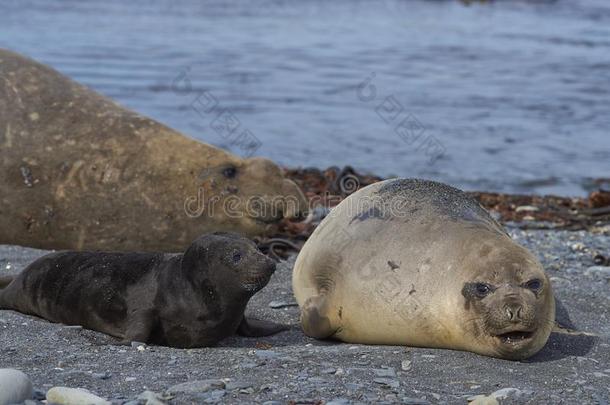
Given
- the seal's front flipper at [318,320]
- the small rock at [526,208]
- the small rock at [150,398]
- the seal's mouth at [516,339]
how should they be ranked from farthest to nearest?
the small rock at [526,208] → the seal's front flipper at [318,320] → the seal's mouth at [516,339] → the small rock at [150,398]

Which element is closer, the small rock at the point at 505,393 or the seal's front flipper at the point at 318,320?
the small rock at the point at 505,393

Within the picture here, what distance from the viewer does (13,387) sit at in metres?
3.34

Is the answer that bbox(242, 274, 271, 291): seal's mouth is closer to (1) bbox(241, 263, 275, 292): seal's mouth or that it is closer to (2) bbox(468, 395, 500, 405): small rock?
(1) bbox(241, 263, 275, 292): seal's mouth

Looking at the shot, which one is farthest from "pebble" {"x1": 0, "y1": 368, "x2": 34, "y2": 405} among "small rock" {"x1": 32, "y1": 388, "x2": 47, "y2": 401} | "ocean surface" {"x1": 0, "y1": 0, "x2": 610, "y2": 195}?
"ocean surface" {"x1": 0, "y1": 0, "x2": 610, "y2": 195}

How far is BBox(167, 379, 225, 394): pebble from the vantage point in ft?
11.9

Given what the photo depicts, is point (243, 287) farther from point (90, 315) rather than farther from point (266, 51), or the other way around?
point (266, 51)

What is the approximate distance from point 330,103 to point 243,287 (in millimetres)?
10524

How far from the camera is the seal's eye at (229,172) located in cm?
681

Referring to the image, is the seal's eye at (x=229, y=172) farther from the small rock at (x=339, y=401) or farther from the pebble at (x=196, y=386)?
the small rock at (x=339, y=401)

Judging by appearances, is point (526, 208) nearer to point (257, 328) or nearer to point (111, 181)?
point (111, 181)

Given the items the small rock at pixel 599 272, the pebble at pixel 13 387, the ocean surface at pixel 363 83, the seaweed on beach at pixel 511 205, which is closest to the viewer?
the pebble at pixel 13 387

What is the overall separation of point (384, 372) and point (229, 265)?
85cm

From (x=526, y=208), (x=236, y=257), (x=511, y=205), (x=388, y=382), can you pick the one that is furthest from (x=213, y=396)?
(x=511, y=205)

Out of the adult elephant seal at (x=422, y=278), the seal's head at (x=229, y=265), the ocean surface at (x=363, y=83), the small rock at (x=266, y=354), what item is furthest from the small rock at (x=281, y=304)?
the ocean surface at (x=363, y=83)
